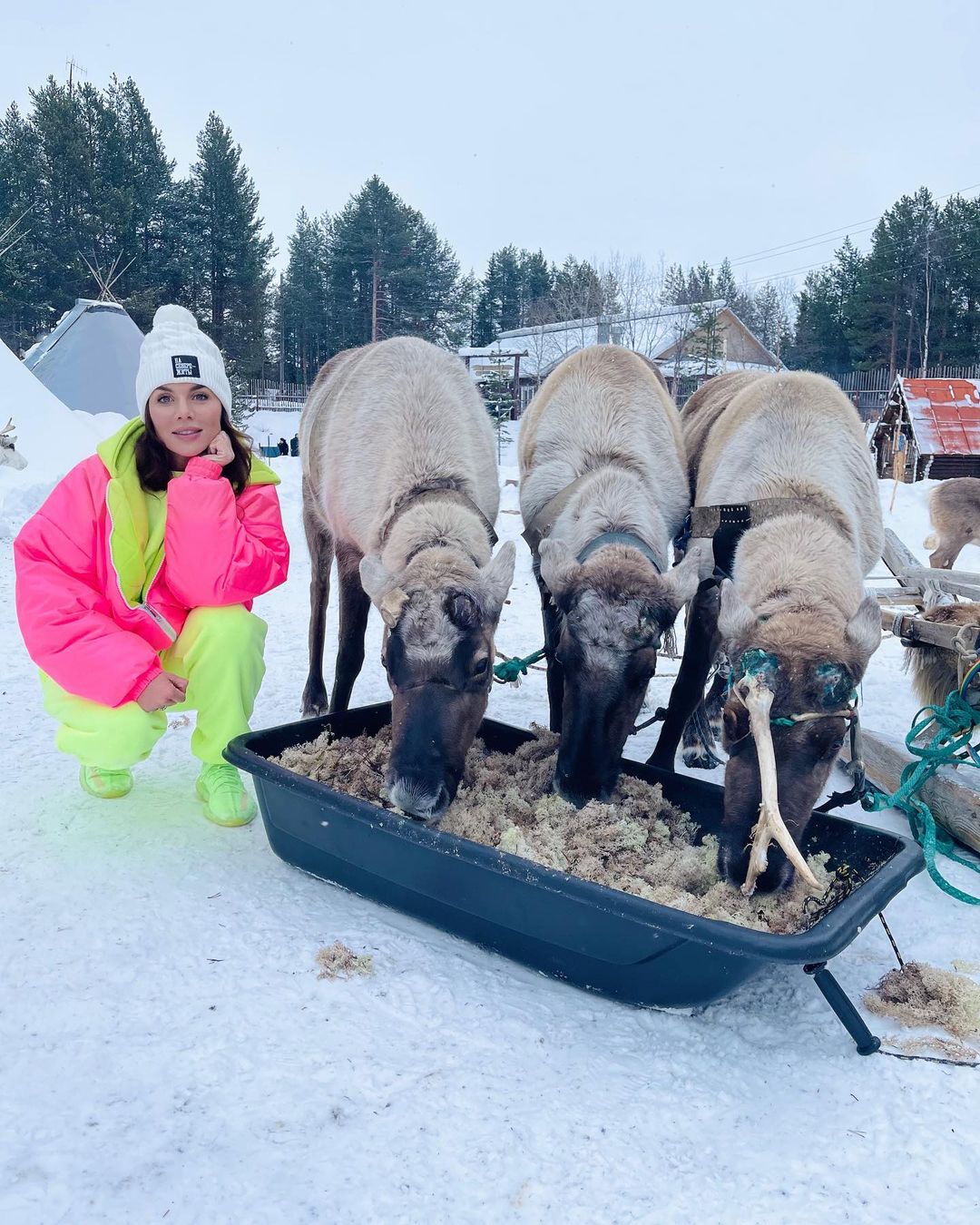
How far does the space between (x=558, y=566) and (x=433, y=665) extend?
2.44 ft

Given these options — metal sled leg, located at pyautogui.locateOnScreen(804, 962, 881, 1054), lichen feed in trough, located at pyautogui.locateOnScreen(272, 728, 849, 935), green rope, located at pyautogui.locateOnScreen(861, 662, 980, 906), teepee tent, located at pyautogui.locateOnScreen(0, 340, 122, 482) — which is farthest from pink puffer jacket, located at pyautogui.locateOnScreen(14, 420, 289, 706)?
teepee tent, located at pyautogui.locateOnScreen(0, 340, 122, 482)

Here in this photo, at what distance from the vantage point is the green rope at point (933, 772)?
3039 millimetres

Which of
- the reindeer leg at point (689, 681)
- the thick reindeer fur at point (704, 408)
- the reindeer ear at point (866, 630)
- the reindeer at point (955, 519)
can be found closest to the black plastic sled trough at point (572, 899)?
the reindeer ear at point (866, 630)

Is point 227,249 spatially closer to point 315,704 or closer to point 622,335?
point 622,335

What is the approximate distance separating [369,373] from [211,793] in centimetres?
234

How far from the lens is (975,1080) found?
217cm

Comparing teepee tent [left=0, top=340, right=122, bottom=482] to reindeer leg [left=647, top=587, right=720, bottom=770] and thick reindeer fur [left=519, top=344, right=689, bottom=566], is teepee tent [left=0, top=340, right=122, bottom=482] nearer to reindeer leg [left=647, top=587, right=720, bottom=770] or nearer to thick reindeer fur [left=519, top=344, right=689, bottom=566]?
thick reindeer fur [left=519, top=344, right=689, bottom=566]

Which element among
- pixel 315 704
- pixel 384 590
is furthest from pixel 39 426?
pixel 384 590

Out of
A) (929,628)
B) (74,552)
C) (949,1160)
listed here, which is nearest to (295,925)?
(74,552)

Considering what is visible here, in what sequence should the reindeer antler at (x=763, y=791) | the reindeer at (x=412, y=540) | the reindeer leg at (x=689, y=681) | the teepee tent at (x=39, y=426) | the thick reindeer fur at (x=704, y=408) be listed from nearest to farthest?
1. the reindeer antler at (x=763, y=791)
2. the reindeer at (x=412, y=540)
3. the reindeer leg at (x=689, y=681)
4. the thick reindeer fur at (x=704, y=408)
5. the teepee tent at (x=39, y=426)

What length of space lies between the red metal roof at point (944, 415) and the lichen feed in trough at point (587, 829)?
17.5 metres

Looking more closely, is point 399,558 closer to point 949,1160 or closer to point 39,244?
point 949,1160

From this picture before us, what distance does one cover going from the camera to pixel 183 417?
11.5 ft

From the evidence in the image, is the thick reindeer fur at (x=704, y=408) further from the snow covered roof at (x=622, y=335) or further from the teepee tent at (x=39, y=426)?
the snow covered roof at (x=622, y=335)
